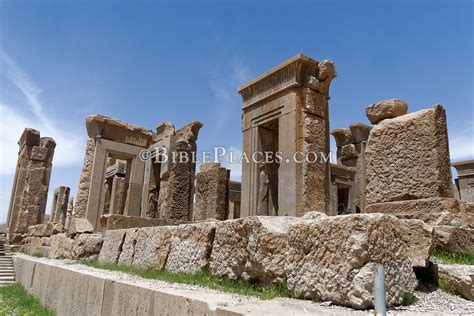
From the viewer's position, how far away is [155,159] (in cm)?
1272

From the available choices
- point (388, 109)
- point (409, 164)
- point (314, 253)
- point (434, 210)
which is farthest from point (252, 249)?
point (388, 109)

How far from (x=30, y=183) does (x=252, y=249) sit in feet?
57.7

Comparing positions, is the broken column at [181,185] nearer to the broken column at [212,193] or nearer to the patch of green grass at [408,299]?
the broken column at [212,193]

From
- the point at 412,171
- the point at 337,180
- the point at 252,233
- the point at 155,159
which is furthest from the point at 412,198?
the point at 337,180

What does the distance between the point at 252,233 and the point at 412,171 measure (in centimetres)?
261

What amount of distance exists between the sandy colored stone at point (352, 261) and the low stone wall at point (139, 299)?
123 mm

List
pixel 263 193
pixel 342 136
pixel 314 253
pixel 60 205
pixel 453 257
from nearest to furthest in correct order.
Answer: pixel 314 253 → pixel 453 257 → pixel 263 193 → pixel 342 136 → pixel 60 205

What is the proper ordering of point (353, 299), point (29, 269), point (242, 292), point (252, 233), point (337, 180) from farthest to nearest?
point (337, 180) < point (29, 269) < point (252, 233) < point (242, 292) < point (353, 299)

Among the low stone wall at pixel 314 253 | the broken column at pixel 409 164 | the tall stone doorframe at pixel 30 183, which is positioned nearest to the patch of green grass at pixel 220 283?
the low stone wall at pixel 314 253

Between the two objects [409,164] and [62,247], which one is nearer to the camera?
[409,164]

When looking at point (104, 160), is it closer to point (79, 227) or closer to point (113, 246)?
point (79, 227)

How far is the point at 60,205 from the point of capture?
23.0 metres

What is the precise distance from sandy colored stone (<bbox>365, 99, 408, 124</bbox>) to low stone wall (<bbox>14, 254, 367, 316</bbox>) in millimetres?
3584

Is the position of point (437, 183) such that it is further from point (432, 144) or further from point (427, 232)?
point (427, 232)
